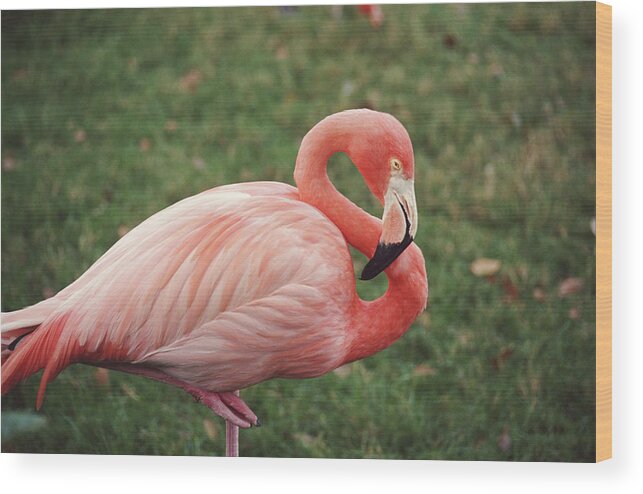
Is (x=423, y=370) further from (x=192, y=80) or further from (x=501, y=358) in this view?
(x=192, y=80)

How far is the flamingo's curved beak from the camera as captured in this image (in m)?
2.85

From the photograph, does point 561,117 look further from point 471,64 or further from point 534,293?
point 534,293

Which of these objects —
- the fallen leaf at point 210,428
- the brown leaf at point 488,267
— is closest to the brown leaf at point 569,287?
the brown leaf at point 488,267

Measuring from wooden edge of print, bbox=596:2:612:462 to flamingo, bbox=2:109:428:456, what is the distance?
49 cm

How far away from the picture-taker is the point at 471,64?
2.94 metres

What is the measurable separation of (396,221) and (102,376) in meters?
0.95

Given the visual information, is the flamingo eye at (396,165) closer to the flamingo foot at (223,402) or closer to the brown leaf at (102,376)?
the flamingo foot at (223,402)

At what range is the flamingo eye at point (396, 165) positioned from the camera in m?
2.84

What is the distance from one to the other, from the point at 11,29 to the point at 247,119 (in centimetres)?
74

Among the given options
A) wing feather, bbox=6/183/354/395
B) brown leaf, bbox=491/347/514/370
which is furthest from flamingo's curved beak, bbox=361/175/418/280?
brown leaf, bbox=491/347/514/370

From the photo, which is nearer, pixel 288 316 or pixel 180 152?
pixel 288 316

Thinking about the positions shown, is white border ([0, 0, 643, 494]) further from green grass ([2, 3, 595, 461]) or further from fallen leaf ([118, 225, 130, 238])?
fallen leaf ([118, 225, 130, 238])

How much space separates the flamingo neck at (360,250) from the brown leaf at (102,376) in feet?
2.27

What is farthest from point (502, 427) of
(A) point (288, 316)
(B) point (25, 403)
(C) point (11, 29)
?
(C) point (11, 29)
